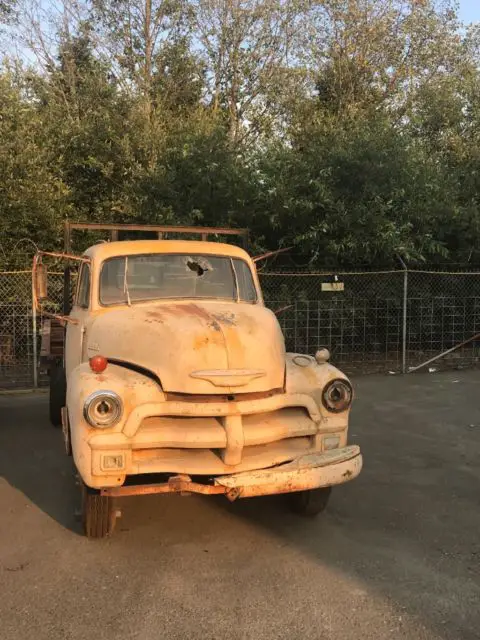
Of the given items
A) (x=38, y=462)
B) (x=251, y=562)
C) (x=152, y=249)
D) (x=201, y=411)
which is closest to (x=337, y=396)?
(x=201, y=411)

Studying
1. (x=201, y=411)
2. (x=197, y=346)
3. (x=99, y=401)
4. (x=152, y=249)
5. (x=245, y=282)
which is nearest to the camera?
(x=99, y=401)

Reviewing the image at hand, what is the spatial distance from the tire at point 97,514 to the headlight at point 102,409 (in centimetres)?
58

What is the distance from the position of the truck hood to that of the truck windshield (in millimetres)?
401

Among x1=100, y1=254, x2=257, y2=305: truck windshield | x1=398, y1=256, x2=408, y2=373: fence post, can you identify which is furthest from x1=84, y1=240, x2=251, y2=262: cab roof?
x1=398, y1=256, x2=408, y2=373: fence post

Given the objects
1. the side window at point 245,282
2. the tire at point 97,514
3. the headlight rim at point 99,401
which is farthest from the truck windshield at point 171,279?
the tire at point 97,514

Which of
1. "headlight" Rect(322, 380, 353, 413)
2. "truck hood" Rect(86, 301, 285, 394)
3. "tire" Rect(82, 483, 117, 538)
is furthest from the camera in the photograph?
"headlight" Rect(322, 380, 353, 413)

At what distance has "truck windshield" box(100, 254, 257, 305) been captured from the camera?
16.2 ft

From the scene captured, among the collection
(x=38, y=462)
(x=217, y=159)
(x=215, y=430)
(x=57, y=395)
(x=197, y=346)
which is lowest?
(x=38, y=462)

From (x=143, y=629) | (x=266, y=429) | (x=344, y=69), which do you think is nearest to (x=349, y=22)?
(x=344, y=69)

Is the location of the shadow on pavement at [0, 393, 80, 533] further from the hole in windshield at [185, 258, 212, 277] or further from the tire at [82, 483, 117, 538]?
the hole in windshield at [185, 258, 212, 277]

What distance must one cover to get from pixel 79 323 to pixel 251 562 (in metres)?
2.44

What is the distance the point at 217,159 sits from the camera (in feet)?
39.5

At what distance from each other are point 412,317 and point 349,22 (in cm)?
1201

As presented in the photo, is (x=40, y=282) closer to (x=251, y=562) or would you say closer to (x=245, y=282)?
(x=245, y=282)
